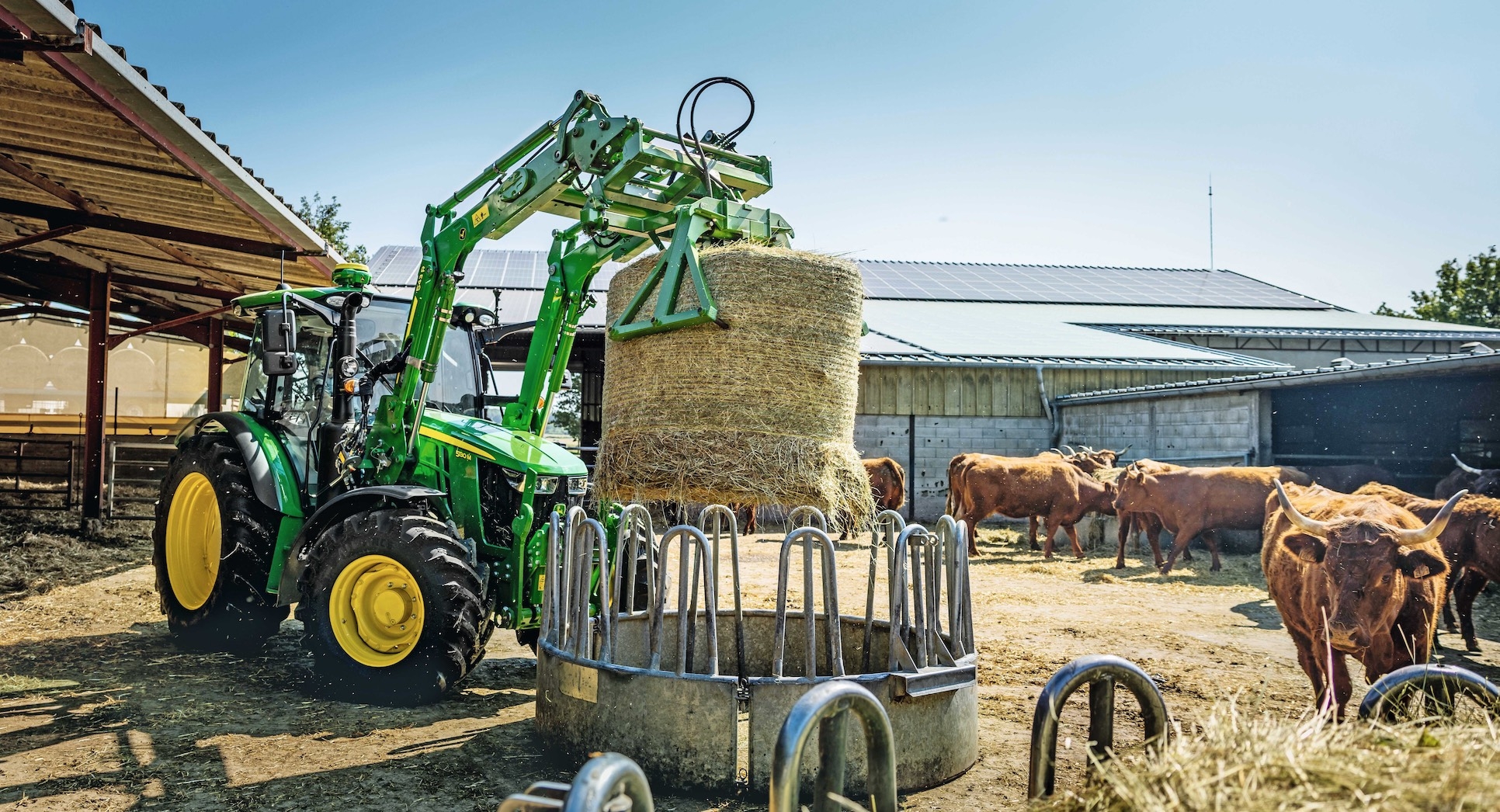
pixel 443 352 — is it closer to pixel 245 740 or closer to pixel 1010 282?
pixel 245 740

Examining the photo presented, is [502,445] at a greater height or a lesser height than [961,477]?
greater

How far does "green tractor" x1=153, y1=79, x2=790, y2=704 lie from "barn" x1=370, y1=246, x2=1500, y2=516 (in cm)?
199

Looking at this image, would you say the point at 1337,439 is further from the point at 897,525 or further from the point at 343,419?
the point at 343,419

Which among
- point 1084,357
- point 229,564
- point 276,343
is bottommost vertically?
point 229,564

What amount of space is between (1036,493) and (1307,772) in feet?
39.7

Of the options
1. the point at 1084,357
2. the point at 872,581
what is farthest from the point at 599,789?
the point at 1084,357

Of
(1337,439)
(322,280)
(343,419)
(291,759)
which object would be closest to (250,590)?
(343,419)

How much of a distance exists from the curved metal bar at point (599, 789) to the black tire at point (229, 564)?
4888 millimetres

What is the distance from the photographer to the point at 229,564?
20.2ft

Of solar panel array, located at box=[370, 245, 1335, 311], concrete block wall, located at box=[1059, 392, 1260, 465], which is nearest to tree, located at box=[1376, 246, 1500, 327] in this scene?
solar panel array, located at box=[370, 245, 1335, 311]

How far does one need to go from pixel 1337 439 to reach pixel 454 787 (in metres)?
14.3

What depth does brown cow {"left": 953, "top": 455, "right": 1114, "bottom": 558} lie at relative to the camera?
13.5 m

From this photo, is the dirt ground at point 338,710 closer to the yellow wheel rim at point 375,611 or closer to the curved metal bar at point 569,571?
the yellow wheel rim at point 375,611

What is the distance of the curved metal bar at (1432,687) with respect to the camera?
2625mm
